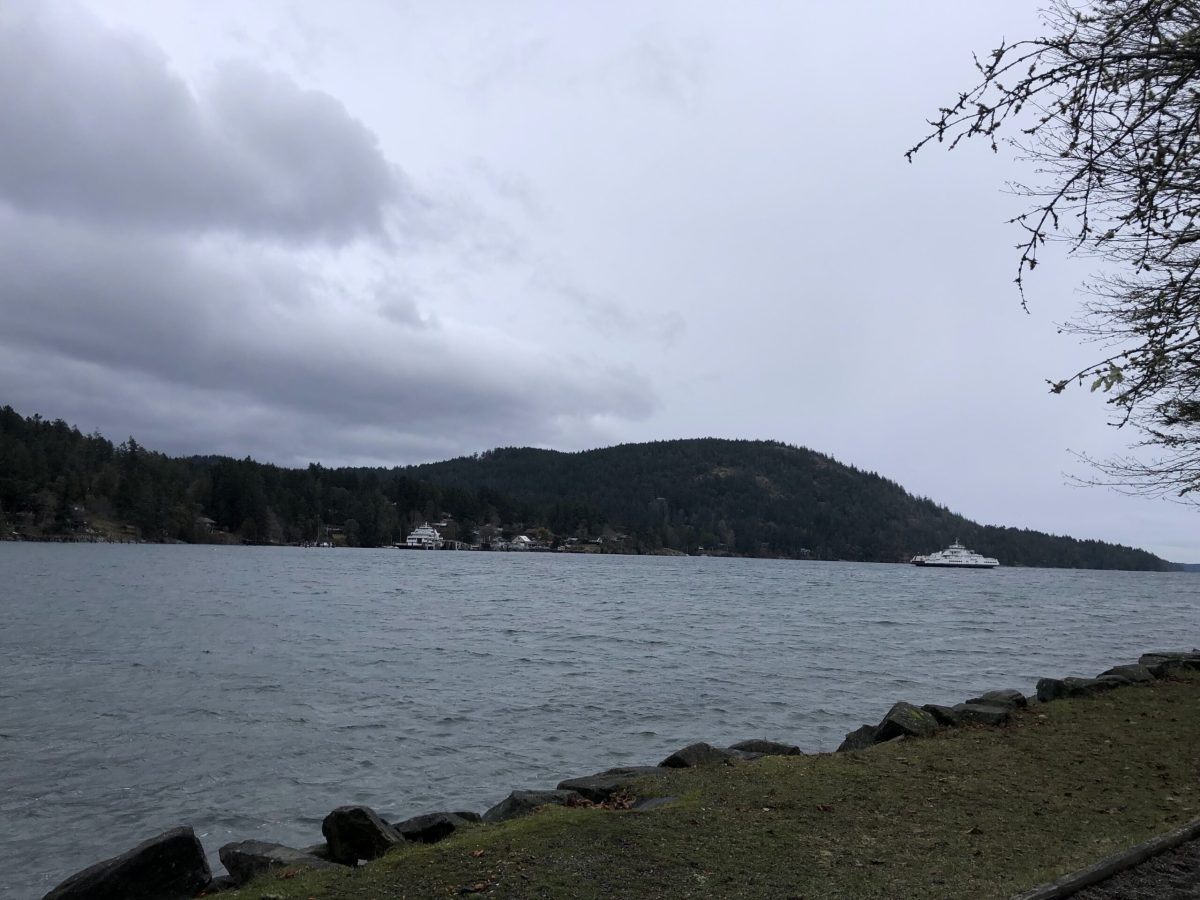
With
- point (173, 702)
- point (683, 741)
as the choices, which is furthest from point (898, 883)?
point (173, 702)

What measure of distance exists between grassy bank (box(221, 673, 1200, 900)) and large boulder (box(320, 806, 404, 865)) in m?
0.38

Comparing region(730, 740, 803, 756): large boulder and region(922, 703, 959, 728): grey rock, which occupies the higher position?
region(922, 703, 959, 728): grey rock

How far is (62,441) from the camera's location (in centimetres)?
13638

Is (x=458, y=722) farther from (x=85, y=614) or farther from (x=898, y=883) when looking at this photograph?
(x=85, y=614)

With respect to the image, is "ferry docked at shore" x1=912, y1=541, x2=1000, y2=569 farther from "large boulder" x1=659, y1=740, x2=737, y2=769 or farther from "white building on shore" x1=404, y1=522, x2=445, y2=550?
"large boulder" x1=659, y1=740, x2=737, y2=769

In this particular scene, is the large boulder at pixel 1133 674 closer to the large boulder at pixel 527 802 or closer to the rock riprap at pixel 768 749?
the rock riprap at pixel 768 749

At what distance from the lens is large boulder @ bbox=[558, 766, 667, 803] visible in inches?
369

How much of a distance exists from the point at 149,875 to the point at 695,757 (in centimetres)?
588

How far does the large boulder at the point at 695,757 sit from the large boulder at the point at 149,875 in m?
5.15

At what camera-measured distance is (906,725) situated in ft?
38.7

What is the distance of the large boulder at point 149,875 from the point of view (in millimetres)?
7477

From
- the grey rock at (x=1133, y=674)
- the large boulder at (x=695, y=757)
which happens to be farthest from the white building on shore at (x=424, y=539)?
the large boulder at (x=695, y=757)

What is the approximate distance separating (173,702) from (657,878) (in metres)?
16.7

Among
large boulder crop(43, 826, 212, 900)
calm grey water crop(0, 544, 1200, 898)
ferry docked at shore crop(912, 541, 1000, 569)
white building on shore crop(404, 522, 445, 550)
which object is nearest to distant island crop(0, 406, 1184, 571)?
white building on shore crop(404, 522, 445, 550)
